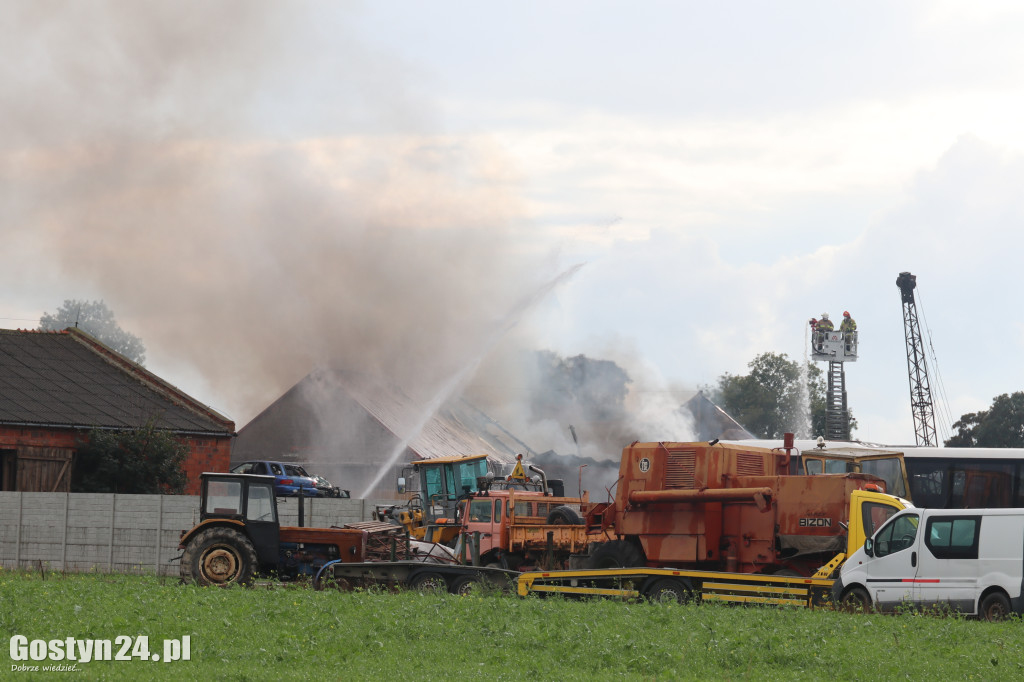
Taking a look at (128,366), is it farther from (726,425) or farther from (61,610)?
(726,425)

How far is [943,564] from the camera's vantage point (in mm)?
18094

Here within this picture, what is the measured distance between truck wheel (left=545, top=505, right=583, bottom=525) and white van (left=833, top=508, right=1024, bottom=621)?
357 inches

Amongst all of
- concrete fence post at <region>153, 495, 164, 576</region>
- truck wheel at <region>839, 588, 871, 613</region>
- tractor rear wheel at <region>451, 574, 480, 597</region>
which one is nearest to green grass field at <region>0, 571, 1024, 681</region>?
truck wheel at <region>839, 588, 871, 613</region>

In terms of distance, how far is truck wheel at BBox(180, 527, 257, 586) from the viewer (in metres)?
22.2

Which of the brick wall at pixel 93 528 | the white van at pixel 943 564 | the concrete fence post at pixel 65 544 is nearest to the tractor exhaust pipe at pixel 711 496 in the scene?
the white van at pixel 943 564

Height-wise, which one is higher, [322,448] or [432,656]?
[322,448]

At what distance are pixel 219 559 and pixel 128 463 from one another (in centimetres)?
1813

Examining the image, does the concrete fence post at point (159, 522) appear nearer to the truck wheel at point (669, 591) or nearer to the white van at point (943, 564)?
the truck wheel at point (669, 591)

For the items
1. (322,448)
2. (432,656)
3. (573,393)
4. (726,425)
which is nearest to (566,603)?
(432,656)

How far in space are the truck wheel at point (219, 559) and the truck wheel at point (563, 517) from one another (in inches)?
306

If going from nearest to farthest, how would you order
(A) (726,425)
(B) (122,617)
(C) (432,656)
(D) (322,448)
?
(C) (432,656), (B) (122,617), (D) (322,448), (A) (726,425)

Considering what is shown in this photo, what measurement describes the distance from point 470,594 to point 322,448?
43404mm

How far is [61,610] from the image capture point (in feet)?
51.3

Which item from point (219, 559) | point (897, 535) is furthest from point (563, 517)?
point (897, 535)
